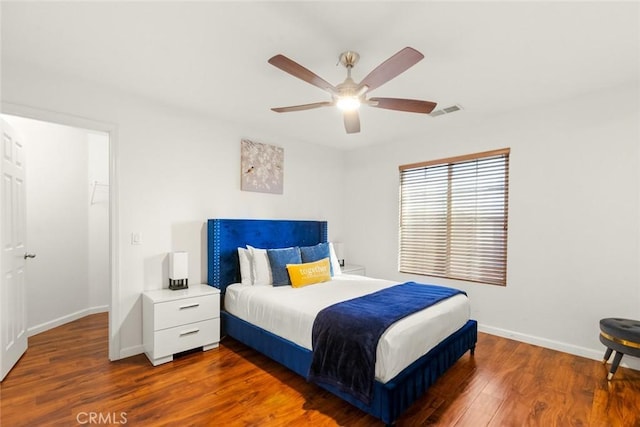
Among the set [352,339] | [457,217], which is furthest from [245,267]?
[457,217]

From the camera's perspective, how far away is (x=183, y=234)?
3.35 meters

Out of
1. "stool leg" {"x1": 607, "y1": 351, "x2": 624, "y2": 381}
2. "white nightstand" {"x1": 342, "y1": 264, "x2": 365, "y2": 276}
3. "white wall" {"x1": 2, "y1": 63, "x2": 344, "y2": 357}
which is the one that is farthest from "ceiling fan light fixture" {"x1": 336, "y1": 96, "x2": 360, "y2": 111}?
"stool leg" {"x1": 607, "y1": 351, "x2": 624, "y2": 381}

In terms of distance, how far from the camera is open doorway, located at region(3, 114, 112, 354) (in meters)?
3.61

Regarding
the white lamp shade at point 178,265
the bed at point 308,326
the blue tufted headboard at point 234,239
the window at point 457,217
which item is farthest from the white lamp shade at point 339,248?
the white lamp shade at point 178,265

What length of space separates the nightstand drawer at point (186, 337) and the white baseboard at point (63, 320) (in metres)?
1.92

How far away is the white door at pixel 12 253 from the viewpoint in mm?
2490

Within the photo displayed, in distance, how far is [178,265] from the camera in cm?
309

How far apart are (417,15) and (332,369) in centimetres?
237

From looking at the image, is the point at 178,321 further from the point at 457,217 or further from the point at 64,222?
the point at 457,217

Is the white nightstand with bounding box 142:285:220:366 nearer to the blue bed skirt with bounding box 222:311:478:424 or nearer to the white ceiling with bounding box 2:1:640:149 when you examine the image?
the blue bed skirt with bounding box 222:311:478:424

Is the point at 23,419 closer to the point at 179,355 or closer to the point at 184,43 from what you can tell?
the point at 179,355

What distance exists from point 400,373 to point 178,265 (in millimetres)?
2303

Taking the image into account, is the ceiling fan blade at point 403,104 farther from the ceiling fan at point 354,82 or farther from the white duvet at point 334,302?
the white duvet at point 334,302

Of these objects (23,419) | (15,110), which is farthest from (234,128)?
(23,419)
